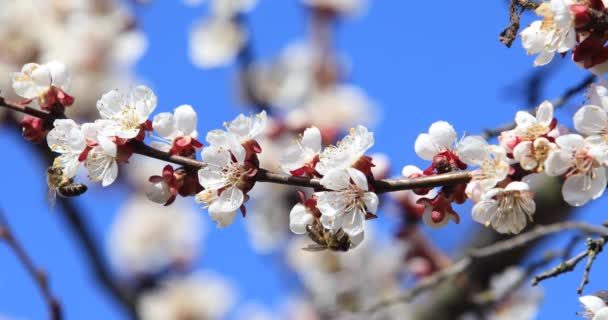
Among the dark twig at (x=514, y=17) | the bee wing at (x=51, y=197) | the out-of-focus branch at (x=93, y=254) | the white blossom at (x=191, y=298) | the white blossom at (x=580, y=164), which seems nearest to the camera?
the white blossom at (x=580, y=164)

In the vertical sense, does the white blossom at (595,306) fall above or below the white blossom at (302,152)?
below

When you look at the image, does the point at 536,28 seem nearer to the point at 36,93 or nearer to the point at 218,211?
the point at 218,211

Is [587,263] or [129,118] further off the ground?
[129,118]

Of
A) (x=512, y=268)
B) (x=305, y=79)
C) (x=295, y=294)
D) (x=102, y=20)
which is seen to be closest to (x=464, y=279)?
(x=512, y=268)

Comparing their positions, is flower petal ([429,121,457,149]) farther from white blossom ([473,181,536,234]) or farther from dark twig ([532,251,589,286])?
dark twig ([532,251,589,286])

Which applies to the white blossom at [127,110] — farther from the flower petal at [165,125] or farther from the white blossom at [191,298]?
the white blossom at [191,298]

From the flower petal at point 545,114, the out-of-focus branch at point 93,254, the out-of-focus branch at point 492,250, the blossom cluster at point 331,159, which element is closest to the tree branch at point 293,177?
the blossom cluster at point 331,159

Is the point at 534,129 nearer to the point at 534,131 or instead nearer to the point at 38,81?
the point at 534,131

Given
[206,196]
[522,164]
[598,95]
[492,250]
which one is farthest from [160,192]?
[492,250]
